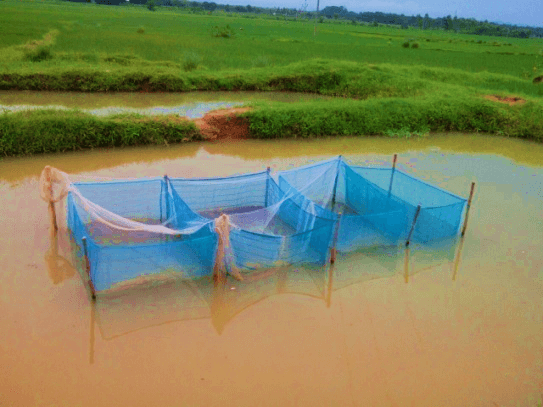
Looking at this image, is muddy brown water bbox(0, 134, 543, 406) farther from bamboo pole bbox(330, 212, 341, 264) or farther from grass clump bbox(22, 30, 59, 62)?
grass clump bbox(22, 30, 59, 62)

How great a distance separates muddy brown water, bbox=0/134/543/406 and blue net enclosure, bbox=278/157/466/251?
0.27 m

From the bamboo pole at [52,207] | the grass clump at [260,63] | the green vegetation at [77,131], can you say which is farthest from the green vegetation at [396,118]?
the grass clump at [260,63]

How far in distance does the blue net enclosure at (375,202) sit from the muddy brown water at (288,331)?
27 cm

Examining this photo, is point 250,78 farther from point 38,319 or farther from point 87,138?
point 38,319

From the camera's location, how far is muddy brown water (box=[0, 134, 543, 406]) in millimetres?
3811

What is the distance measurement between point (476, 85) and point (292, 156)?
9818 millimetres

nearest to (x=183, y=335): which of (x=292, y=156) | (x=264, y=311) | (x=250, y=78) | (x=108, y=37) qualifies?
(x=264, y=311)

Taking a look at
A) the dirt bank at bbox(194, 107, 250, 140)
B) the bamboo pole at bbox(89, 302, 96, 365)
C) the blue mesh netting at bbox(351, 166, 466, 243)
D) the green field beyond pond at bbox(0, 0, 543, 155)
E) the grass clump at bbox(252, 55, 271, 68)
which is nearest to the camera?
the bamboo pole at bbox(89, 302, 96, 365)

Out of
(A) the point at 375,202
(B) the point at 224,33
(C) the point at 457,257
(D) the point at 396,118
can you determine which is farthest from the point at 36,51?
(C) the point at 457,257

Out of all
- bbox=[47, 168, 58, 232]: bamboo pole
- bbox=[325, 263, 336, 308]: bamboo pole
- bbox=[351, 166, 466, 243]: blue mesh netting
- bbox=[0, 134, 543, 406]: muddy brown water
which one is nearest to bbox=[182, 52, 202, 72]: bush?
bbox=[0, 134, 543, 406]: muddy brown water

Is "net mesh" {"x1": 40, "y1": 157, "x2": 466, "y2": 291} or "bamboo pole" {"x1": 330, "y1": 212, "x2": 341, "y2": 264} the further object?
"bamboo pole" {"x1": 330, "y1": 212, "x2": 341, "y2": 264}

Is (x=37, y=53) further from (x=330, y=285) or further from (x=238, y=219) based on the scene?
(x=330, y=285)

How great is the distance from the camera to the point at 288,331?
454cm

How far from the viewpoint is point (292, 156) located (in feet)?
30.9
